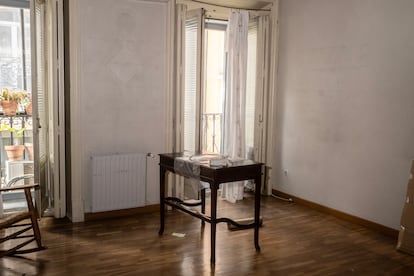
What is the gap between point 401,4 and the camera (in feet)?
13.0

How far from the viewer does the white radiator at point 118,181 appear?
445 centimetres

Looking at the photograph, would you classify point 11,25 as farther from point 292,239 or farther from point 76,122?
point 292,239

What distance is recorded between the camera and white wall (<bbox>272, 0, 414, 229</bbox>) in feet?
13.3

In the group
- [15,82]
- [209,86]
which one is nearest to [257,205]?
[209,86]

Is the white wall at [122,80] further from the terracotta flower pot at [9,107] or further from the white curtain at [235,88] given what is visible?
the terracotta flower pot at [9,107]

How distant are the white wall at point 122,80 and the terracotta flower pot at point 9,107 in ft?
5.94

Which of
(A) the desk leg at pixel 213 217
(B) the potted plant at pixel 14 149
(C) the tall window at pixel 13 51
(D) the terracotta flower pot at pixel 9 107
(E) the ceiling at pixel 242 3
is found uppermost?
(E) the ceiling at pixel 242 3

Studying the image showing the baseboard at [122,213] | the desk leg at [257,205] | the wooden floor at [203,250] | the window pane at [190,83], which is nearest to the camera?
the wooden floor at [203,250]

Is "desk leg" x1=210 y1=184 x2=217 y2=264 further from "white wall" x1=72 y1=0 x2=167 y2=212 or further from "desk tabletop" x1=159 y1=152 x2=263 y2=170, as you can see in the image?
"white wall" x1=72 y1=0 x2=167 y2=212

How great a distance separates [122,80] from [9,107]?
6.75ft

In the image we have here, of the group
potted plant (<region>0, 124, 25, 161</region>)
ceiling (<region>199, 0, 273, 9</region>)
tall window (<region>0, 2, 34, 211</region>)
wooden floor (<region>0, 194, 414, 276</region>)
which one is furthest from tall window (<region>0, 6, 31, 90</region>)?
ceiling (<region>199, 0, 273, 9</region>)

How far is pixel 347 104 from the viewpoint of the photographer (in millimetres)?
4598

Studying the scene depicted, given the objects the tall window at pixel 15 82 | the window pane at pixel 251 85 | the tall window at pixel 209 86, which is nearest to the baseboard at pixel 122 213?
the tall window at pixel 209 86

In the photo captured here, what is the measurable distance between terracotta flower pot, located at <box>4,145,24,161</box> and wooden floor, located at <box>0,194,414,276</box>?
5.57 feet
